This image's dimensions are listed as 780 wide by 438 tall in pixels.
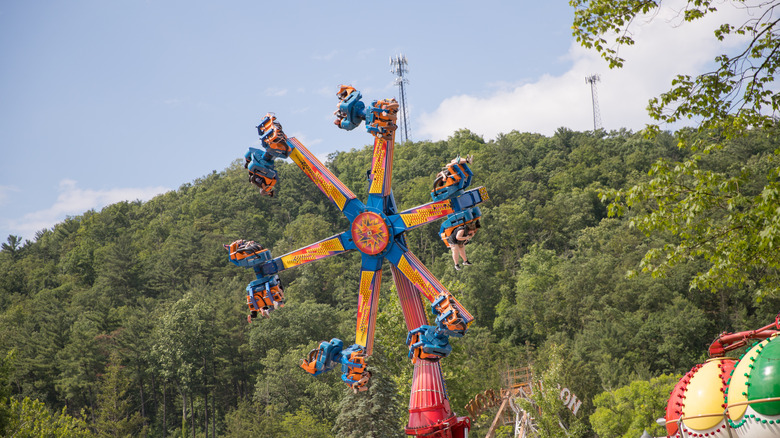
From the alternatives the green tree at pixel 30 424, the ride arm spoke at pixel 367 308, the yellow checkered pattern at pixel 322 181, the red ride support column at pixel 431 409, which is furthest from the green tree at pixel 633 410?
the green tree at pixel 30 424

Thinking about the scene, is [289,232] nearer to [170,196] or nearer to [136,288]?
[136,288]

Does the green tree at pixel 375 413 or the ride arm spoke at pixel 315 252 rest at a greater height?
the ride arm spoke at pixel 315 252

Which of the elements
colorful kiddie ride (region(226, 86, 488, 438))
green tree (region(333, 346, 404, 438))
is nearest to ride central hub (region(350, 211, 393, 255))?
colorful kiddie ride (region(226, 86, 488, 438))

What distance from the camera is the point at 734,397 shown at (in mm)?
10305

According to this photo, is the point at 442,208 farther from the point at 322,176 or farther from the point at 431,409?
the point at 431,409

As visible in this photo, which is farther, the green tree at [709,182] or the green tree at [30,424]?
the green tree at [30,424]

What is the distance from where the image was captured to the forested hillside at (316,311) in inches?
1747

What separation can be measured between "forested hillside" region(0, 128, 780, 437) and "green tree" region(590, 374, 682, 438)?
12.2ft

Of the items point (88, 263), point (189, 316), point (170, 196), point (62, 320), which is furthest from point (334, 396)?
point (170, 196)

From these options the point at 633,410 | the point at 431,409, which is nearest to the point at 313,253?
the point at 431,409

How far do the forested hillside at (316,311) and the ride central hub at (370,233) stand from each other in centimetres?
1158

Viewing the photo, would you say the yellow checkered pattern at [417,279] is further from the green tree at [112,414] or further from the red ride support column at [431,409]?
the green tree at [112,414]

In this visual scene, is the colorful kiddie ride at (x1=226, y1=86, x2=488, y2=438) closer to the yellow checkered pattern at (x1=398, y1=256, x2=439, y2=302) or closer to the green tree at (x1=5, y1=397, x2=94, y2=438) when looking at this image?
the yellow checkered pattern at (x1=398, y1=256, x2=439, y2=302)

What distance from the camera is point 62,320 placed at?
60.7 meters
